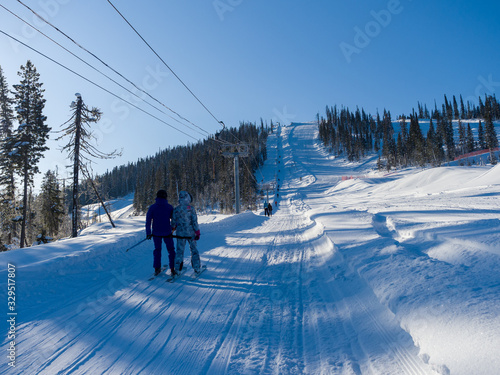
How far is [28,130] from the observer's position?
68.3ft

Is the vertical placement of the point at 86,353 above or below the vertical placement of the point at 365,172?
below

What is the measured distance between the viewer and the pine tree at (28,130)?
20.2 meters

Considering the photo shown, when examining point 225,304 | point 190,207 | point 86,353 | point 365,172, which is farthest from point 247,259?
point 365,172

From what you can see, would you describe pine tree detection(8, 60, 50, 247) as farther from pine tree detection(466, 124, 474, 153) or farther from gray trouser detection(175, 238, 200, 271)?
pine tree detection(466, 124, 474, 153)

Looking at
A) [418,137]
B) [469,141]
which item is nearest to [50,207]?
[418,137]

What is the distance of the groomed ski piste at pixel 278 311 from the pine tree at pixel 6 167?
20566 millimetres

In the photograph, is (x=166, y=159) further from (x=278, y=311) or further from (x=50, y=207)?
(x=278, y=311)

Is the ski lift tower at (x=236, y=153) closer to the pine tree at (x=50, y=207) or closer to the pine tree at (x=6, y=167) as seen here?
the pine tree at (x=6, y=167)

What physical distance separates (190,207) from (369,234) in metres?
4.81

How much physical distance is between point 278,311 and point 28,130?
88.6ft

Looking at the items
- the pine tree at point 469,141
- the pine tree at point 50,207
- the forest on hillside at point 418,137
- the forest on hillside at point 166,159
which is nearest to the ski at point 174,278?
the forest on hillside at point 166,159

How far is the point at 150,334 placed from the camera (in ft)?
9.95

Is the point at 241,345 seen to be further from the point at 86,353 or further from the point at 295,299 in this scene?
the point at 86,353

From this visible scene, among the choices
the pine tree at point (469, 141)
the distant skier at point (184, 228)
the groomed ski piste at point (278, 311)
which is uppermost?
the pine tree at point (469, 141)
